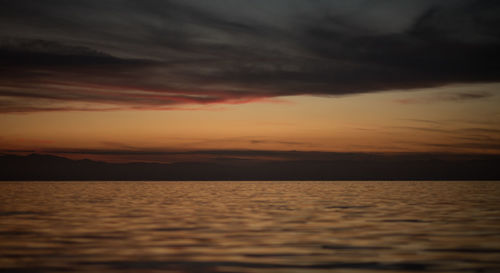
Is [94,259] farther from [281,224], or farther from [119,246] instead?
[281,224]

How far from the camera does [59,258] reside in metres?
17.6

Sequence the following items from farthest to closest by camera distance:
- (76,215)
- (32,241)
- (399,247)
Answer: (76,215)
(32,241)
(399,247)

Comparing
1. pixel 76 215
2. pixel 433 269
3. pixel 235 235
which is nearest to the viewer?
pixel 433 269

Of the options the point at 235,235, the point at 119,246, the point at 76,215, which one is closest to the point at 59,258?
the point at 119,246

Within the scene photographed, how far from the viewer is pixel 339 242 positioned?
70.2ft

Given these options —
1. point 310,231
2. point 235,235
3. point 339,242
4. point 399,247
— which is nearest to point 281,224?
point 310,231

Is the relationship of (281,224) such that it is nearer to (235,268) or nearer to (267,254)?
(267,254)

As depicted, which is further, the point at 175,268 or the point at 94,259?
the point at 94,259

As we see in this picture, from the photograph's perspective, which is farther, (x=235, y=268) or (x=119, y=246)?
(x=119, y=246)

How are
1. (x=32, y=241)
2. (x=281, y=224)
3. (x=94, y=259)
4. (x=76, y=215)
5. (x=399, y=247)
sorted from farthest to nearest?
(x=76, y=215), (x=281, y=224), (x=32, y=241), (x=399, y=247), (x=94, y=259)

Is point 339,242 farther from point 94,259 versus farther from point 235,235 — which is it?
point 94,259

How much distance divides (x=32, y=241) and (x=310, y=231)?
12308mm

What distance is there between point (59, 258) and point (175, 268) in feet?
14.5

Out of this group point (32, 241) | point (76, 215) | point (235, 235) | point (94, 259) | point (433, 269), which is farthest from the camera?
point (76, 215)
